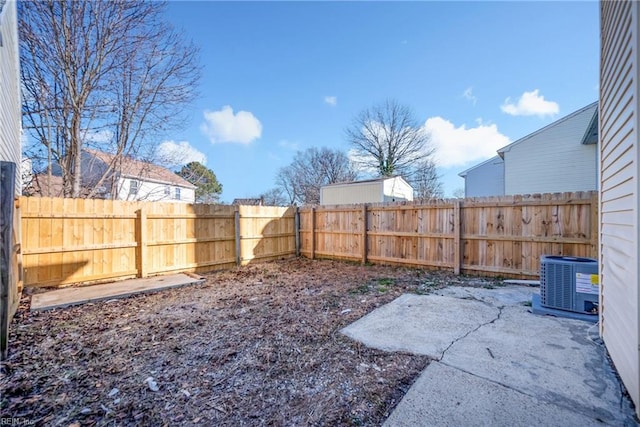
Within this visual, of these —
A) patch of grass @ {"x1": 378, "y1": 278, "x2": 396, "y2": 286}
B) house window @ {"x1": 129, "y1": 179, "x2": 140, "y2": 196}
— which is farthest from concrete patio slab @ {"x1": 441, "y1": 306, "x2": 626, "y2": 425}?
house window @ {"x1": 129, "y1": 179, "x2": 140, "y2": 196}

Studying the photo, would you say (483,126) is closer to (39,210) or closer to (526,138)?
(526,138)

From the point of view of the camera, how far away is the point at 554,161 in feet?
29.6

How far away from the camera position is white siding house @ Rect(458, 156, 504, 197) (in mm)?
12961

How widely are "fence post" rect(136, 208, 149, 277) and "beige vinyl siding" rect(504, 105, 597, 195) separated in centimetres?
1172

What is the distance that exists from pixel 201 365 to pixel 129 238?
4087mm

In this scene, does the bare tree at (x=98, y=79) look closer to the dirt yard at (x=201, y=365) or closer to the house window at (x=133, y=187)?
the house window at (x=133, y=187)

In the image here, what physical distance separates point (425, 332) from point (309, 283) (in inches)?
104

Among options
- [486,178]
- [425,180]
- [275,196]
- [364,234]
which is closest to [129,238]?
[364,234]

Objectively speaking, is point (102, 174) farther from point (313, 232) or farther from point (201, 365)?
point (201, 365)

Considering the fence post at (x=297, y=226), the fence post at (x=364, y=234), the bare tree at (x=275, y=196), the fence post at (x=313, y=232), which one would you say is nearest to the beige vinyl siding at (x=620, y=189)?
the fence post at (x=364, y=234)

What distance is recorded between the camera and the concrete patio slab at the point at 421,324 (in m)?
2.46

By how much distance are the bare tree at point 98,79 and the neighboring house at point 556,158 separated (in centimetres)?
1148

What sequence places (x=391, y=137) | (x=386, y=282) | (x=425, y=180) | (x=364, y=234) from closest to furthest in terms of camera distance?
(x=386, y=282)
(x=364, y=234)
(x=391, y=137)
(x=425, y=180)

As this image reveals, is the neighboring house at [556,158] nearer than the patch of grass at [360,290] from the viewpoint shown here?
No
